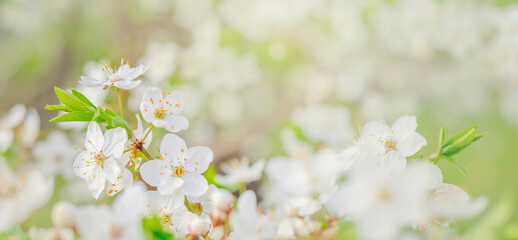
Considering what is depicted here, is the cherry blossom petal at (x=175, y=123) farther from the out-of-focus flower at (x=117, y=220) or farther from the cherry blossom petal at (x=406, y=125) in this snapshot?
the cherry blossom petal at (x=406, y=125)

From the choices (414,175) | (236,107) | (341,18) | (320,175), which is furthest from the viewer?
(236,107)

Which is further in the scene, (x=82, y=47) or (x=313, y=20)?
(x=82, y=47)

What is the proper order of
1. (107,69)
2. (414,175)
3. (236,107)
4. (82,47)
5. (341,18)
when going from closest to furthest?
1. (414,175)
2. (107,69)
3. (341,18)
4. (236,107)
5. (82,47)

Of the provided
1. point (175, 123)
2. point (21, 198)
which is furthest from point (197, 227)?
point (21, 198)

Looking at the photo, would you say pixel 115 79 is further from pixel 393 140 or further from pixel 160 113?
pixel 393 140

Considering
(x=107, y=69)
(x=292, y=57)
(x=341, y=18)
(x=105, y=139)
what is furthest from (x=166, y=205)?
(x=292, y=57)

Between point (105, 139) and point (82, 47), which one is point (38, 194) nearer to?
point (105, 139)

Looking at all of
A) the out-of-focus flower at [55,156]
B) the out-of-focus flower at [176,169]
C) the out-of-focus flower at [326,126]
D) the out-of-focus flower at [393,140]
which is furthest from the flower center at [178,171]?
the out-of-focus flower at [55,156]

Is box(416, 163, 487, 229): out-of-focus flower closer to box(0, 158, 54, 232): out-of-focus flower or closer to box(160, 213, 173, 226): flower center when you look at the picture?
box(160, 213, 173, 226): flower center
